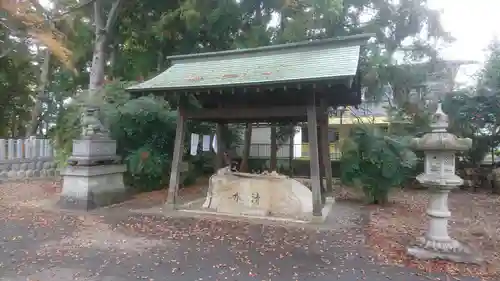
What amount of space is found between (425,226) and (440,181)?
2.26 m

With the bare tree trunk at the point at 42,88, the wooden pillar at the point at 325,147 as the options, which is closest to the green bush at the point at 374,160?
the wooden pillar at the point at 325,147

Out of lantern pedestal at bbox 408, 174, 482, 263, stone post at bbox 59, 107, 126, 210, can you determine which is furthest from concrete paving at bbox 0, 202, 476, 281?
stone post at bbox 59, 107, 126, 210

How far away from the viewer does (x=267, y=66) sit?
23.7ft

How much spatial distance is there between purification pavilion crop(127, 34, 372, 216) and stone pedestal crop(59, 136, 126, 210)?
1.70 m

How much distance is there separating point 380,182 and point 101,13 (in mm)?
11032

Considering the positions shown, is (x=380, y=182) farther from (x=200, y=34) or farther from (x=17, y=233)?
(x=200, y=34)

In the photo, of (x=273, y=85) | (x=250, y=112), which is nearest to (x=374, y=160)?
(x=250, y=112)

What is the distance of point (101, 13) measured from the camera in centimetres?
1258

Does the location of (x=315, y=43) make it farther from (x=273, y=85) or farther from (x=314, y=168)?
(x=314, y=168)

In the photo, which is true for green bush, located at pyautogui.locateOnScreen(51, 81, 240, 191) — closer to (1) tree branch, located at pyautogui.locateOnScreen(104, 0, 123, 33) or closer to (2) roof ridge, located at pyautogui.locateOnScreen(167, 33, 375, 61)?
(2) roof ridge, located at pyautogui.locateOnScreen(167, 33, 375, 61)

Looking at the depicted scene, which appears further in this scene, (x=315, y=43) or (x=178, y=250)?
(x=315, y=43)

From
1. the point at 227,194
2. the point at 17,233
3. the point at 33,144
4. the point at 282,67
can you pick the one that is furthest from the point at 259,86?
the point at 33,144

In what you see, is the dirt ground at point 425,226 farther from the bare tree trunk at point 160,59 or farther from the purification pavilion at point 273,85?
the bare tree trunk at point 160,59

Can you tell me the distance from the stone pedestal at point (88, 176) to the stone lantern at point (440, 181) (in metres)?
6.51
